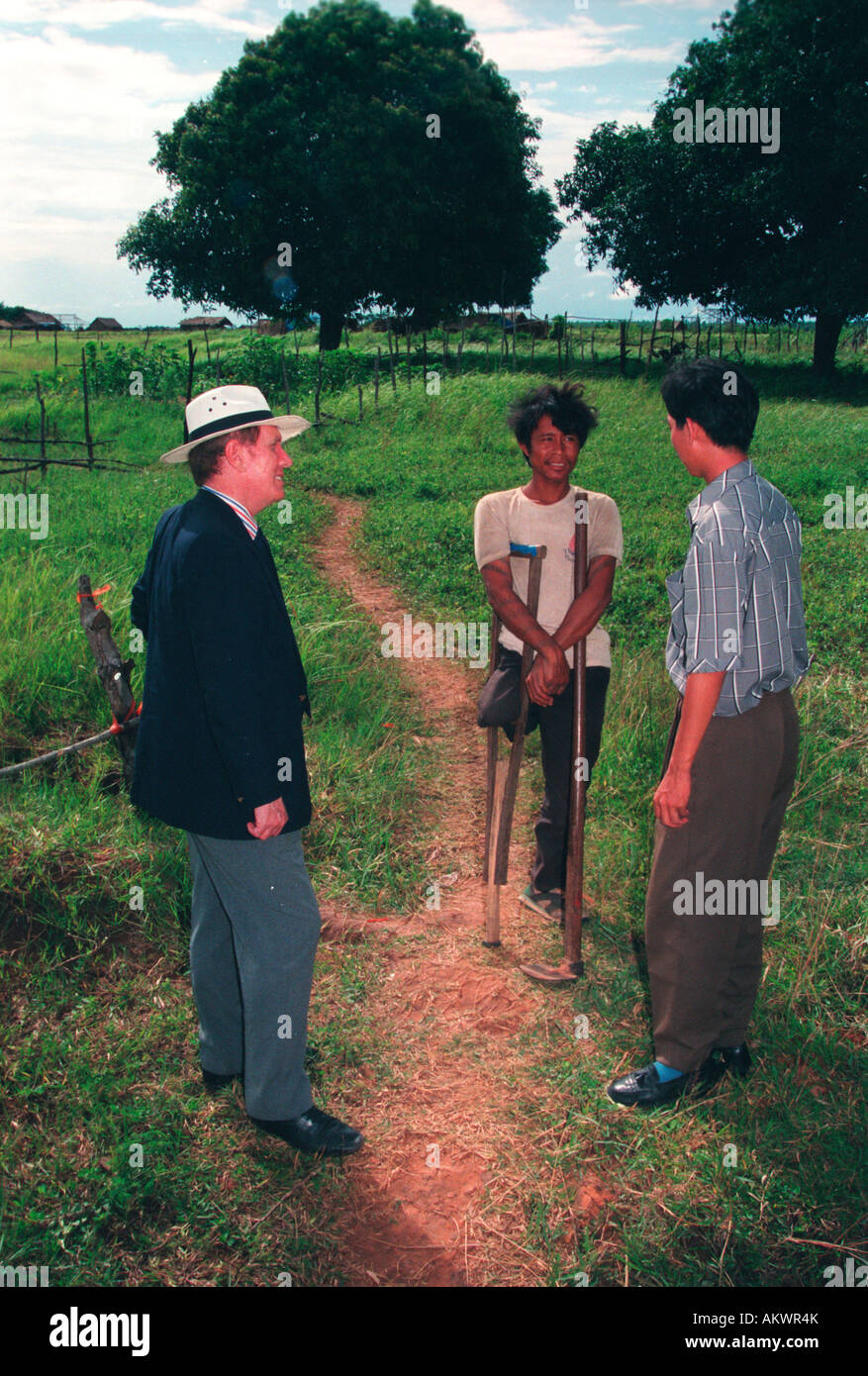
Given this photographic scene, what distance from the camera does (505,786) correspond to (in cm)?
420

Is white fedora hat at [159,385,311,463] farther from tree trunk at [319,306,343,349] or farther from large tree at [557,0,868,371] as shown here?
tree trunk at [319,306,343,349]

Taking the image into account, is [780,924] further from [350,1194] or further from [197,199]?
[197,199]

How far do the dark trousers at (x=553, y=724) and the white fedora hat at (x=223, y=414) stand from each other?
1.69 meters

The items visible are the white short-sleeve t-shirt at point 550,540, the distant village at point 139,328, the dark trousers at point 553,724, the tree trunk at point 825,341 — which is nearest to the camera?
the white short-sleeve t-shirt at point 550,540

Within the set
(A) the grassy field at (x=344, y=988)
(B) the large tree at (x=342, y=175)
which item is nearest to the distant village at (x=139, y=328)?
(B) the large tree at (x=342, y=175)

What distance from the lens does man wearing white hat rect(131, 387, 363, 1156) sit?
8.78 ft

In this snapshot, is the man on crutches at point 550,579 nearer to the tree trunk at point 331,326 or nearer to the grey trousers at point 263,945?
the grey trousers at point 263,945

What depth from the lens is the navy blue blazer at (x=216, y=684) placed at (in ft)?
8.72

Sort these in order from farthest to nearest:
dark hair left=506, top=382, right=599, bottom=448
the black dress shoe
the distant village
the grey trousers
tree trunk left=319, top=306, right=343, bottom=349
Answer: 1. the distant village
2. tree trunk left=319, top=306, right=343, bottom=349
3. dark hair left=506, top=382, right=599, bottom=448
4. the black dress shoe
5. the grey trousers

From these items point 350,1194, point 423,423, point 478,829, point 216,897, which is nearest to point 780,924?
point 478,829

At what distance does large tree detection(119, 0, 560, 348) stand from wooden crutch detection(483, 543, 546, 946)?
1034 inches

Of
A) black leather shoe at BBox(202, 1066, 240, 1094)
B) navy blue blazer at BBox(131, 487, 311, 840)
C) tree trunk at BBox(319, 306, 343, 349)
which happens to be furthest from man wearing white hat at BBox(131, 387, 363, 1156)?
tree trunk at BBox(319, 306, 343, 349)

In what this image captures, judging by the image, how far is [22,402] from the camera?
2153cm

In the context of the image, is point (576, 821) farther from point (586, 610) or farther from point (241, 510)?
point (241, 510)
